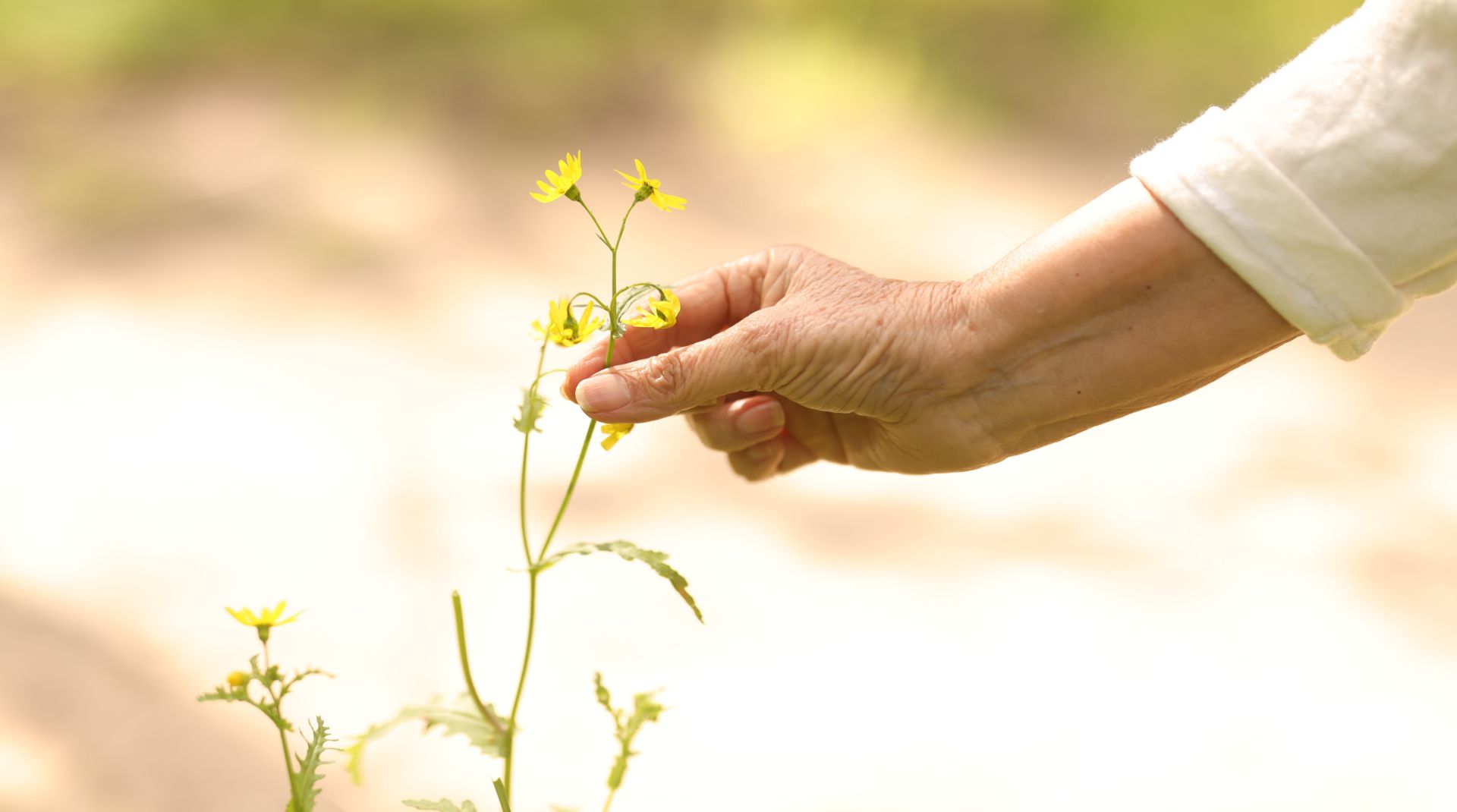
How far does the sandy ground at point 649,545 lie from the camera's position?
161cm

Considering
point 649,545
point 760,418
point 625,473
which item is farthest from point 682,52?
point 760,418

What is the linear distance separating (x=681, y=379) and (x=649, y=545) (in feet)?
3.29

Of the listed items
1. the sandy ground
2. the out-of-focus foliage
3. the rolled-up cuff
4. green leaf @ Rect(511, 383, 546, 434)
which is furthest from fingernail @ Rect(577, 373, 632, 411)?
the out-of-focus foliage

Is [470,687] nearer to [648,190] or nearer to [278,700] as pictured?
[278,700]

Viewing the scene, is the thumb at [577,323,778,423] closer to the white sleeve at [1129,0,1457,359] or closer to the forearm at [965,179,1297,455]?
the forearm at [965,179,1297,455]

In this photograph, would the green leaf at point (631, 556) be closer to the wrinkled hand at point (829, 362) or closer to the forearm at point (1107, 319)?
the wrinkled hand at point (829, 362)

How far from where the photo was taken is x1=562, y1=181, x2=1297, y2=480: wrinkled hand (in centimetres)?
98

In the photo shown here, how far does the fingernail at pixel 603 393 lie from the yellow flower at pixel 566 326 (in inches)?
4.2

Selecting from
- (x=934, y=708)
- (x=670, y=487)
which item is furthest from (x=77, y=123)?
(x=934, y=708)

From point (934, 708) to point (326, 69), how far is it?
8.28 ft

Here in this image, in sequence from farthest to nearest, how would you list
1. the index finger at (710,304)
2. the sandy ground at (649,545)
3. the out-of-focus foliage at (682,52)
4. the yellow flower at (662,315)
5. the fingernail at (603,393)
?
1. the out-of-focus foliage at (682,52)
2. the sandy ground at (649,545)
3. the index finger at (710,304)
4. the fingernail at (603,393)
5. the yellow flower at (662,315)

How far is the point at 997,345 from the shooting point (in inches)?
41.6

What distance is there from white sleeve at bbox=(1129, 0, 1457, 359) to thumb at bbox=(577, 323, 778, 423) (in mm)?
351

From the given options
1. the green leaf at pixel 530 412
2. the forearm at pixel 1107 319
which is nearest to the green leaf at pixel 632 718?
the green leaf at pixel 530 412
